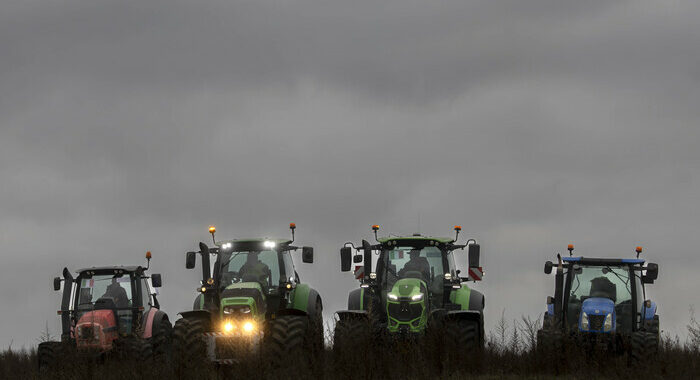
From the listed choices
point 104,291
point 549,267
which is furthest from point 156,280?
point 549,267

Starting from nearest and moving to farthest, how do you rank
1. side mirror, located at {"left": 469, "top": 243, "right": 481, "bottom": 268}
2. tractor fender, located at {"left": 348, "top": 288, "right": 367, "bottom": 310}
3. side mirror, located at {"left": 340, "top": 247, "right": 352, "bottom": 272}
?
side mirror, located at {"left": 340, "top": 247, "right": 352, "bottom": 272}
side mirror, located at {"left": 469, "top": 243, "right": 481, "bottom": 268}
tractor fender, located at {"left": 348, "top": 288, "right": 367, "bottom": 310}

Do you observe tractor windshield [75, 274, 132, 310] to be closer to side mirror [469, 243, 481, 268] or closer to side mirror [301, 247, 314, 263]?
side mirror [301, 247, 314, 263]

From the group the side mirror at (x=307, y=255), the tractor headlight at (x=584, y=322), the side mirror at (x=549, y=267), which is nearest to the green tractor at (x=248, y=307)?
the side mirror at (x=307, y=255)

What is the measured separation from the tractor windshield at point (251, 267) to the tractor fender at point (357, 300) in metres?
1.85

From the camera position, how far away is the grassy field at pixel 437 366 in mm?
18516

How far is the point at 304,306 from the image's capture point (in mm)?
23438

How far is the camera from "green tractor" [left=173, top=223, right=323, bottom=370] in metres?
21.0

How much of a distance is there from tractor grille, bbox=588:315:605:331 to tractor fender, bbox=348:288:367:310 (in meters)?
4.85

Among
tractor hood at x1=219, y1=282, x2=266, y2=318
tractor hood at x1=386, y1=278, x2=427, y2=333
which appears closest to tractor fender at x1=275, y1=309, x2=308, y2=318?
tractor hood at x1=219, y1=282, x2=266, y2=318

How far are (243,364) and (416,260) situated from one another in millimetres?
5622

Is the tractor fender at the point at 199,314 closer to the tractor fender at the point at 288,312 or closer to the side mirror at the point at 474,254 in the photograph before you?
the tractor fender at the point at 288,312

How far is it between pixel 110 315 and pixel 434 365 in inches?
318

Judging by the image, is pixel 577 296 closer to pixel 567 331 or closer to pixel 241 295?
pixel 567 331

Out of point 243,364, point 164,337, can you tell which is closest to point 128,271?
point 164,337
